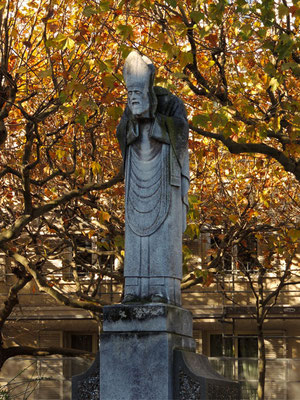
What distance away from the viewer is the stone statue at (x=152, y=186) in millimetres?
10891

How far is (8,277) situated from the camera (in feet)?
112

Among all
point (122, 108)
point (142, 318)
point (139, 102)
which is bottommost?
point (142, 318)

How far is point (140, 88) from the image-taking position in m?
11.2

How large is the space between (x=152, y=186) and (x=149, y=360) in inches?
80.2

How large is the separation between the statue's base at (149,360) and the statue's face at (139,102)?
2.29 meters

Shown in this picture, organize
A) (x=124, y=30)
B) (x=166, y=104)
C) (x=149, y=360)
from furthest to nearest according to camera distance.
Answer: (x=124, y=30) → (x=166, y=104) → (x=149, y=360)

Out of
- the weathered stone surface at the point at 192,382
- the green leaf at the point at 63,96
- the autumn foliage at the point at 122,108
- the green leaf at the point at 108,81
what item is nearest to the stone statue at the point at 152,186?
the weathered stone surface at the point at 192,382

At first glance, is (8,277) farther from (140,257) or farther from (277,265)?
(140,257)

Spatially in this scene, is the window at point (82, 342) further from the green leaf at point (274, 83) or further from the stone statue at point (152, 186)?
the stone statue at point (152, 186)

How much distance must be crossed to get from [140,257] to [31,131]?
5728 millimetres

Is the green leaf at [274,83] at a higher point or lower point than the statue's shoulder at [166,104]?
higher

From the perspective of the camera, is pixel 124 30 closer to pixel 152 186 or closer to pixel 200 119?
pixel 200 119

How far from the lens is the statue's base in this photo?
33.9ft

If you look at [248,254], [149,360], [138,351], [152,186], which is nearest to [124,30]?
[152,186]
